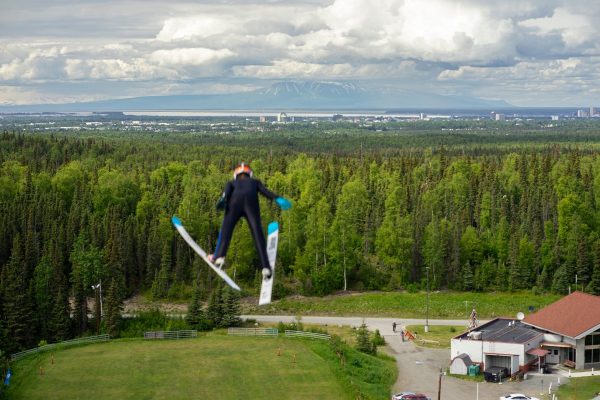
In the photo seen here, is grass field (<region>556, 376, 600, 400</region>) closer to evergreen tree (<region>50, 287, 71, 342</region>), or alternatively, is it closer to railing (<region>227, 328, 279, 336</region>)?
railing (<region>227, 328, 279, 336</region>)

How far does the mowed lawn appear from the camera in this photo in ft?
150

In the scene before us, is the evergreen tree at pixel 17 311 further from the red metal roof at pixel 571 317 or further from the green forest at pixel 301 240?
the red metal roof at pixel 571 317

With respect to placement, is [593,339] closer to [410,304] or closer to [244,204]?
[410,304]

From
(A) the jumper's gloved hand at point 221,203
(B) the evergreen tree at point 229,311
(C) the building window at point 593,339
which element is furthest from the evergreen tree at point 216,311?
(A) the jumper's gloved hand at point 221,203

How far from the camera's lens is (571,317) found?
56.9 m

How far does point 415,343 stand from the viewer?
61.0 meters

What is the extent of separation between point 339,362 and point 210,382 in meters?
8.72

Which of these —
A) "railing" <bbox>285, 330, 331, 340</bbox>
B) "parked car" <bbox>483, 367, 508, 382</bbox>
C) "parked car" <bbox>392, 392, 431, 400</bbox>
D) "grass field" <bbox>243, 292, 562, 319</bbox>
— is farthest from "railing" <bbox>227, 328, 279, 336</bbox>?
"parked car" <bbox>392, 392, 431, 400</bbox>

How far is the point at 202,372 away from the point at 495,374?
18447 millimetres

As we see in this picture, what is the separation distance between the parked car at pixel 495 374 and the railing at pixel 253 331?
668 inches

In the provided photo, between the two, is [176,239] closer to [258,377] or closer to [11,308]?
[11,308]

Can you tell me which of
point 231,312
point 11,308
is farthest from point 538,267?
point 11,308

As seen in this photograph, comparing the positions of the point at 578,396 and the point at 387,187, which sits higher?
the point at 387,187

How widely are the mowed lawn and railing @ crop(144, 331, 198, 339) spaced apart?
4.93 feet
